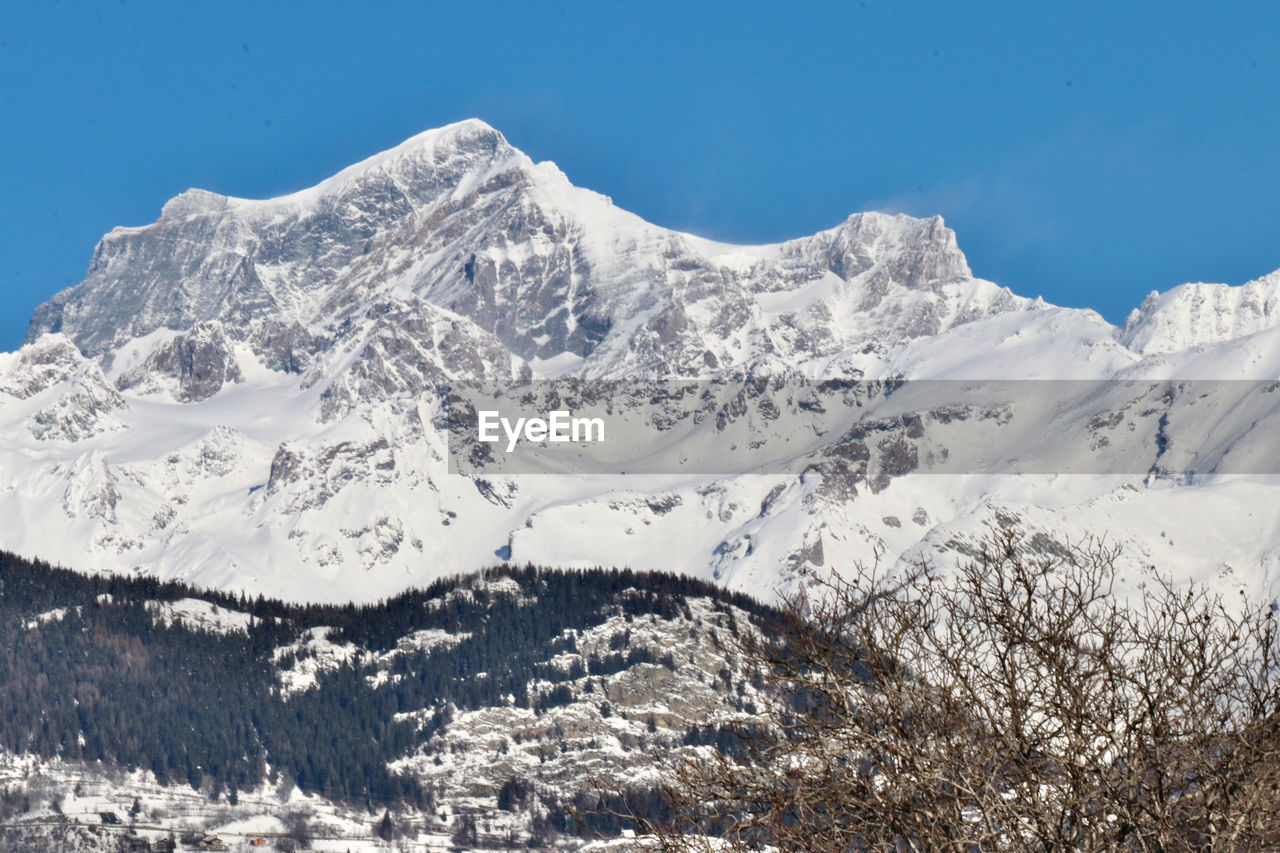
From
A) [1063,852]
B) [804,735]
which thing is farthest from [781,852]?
[1063,852]

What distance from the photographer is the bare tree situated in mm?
17281

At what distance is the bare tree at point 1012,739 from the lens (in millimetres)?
17281

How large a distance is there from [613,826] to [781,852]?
168447 millimetres

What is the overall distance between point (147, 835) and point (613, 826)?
144 ft

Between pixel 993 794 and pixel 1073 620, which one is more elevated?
pixel 1073 620

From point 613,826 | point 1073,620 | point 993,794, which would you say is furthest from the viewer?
point 613,826

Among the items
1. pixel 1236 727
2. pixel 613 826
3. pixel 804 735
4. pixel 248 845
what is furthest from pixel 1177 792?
pixel 248 845

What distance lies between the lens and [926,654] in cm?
1866

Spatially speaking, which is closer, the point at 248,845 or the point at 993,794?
the point at 993,794

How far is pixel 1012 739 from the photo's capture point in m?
17.9

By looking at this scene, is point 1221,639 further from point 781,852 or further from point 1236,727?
point 781,852

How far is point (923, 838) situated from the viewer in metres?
17.7

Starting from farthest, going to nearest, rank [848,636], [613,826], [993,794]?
[613,826] < [848,636] < [993,794]

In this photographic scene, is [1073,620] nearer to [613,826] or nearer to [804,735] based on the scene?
[804,735]
